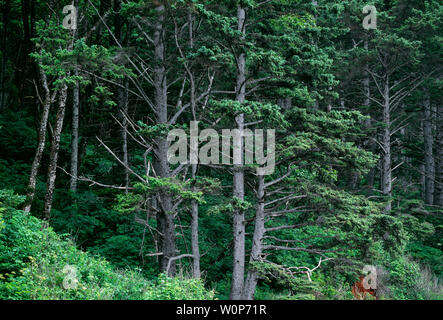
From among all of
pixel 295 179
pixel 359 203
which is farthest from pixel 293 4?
pixel 359 203

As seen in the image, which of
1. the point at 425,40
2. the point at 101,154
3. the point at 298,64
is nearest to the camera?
the point at 298,64

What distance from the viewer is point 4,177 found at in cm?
1314

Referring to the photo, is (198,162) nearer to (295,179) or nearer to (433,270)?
(295,179)

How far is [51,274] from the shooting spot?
6.90 metres

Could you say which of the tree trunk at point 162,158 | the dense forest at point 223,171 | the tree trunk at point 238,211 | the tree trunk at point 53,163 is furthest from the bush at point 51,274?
the tree trunk at point 238,211

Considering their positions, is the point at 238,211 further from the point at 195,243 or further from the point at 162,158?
the point at 162,158

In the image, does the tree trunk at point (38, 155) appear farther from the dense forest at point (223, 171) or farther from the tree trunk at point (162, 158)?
the tree trunk at point (162, 158)

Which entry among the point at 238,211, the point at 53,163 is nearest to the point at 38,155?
the point at 53,163

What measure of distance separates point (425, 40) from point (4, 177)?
54.0 feet

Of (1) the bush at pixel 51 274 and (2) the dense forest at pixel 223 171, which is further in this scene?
(2) the dense forest at pixel 223 171

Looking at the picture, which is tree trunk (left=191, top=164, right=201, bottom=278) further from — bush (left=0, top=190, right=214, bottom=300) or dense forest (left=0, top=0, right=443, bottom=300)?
bush (left=0, top=190, right=214, bottom=300)

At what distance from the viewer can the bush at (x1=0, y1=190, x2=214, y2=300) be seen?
643 cm

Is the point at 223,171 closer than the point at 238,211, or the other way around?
the point at 238,211

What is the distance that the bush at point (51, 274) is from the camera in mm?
6426
